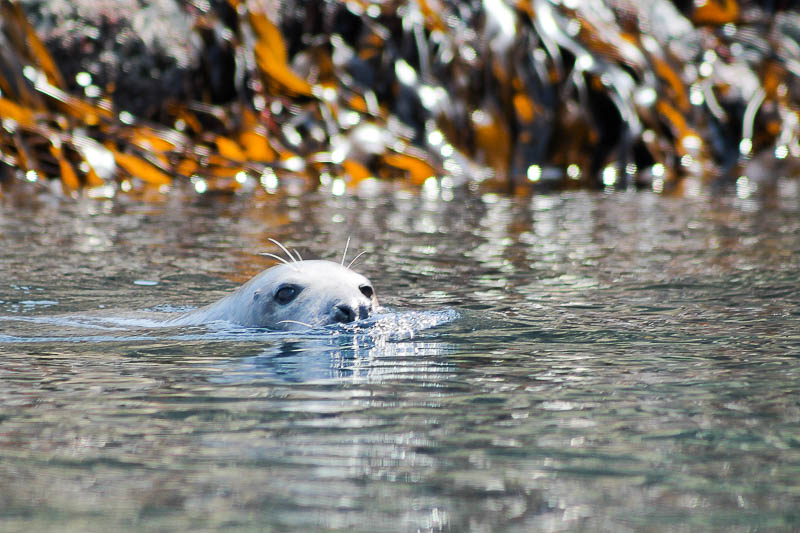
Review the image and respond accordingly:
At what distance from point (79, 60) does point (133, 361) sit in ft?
30.4

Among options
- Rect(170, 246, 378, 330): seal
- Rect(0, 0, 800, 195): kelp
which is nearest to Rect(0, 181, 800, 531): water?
Rect(170, 246, 378, 330): seal

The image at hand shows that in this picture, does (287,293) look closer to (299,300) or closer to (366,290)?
(299,300)

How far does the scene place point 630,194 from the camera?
10680 mm

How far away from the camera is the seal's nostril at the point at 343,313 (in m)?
4.53

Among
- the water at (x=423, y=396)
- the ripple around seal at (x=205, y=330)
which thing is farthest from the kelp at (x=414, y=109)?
the ripple around seal at (x=205, y=330)

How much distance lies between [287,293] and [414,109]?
325 inches

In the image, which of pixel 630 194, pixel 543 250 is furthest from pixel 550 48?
pixel 543 250

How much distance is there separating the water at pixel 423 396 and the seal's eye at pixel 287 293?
0.21 metres

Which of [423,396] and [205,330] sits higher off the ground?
[205,330]

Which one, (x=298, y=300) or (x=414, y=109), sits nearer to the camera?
(x=298, y=300)

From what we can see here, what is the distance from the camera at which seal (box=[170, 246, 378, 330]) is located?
4.54 m

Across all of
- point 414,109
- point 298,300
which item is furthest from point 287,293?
point 414,109

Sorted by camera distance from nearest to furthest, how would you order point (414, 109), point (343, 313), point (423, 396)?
point (423, 396) → point (343, 313) → point (414, 109)

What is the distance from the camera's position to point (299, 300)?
15.1 ft
